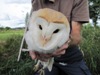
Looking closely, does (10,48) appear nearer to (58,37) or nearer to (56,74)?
(56,74)

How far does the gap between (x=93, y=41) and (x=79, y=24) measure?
4212 millimetres

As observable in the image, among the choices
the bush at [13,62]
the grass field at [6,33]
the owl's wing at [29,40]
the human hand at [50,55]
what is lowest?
the bush at [13,62]

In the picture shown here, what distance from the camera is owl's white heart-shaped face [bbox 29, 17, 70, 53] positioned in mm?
2730

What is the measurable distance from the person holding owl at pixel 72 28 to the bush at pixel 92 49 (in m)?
3.36

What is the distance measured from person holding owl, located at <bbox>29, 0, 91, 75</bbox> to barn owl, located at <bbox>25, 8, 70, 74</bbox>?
337mm

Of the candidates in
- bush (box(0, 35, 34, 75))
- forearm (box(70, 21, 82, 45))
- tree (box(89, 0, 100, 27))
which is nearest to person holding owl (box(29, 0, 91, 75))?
forearm (box(70, 21, 82, 45))

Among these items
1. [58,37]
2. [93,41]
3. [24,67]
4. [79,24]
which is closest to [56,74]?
[79,24]

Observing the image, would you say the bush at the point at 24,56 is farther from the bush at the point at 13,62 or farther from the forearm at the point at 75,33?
the forearm at the point at 75,33

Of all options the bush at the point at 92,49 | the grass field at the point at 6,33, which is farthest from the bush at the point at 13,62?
the bush at the point at 92,49

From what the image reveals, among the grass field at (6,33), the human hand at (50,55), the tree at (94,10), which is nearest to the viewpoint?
the human hand at (50,55)

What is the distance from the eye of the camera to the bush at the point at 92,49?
22.6ft

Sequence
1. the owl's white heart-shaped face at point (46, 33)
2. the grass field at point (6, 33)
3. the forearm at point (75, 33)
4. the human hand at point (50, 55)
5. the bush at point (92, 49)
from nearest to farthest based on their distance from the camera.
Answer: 1. the owl's white heart-shaped face at point (46, 33)
2. the human hand at point (50, 55)
3. the forearm at point (75, 33)
4. the bush at point (92, 49)
5. the grass field at point (6, 33)

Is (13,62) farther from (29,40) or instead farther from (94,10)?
(29,40)

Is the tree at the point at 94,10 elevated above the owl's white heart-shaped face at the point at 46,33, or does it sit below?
below
